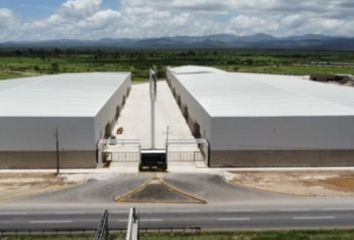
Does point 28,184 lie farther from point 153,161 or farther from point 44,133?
point 153,161

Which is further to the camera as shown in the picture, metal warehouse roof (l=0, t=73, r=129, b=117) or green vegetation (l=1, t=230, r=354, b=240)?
metal warehouse roof (l=0, t=73, r=129, b=117)

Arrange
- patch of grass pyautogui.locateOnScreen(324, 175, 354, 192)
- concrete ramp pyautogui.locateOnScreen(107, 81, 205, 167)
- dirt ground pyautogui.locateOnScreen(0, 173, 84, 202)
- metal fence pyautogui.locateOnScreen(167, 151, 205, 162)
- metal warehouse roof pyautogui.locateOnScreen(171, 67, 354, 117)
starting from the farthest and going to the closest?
1. concrete ramp pyautogui.locateOnScreen(107, 81, 205, 167)
2. metal fence pyautogui.locateOnScreen(167, 151, 205, 162)
3. metal warehouse roof pyautogui.locateOnScreen(171, 67, 354, 117)
4. patch of grass pyautogui.locateOnScreen(324, 175, 354, 192)
5. dirt ground pyautogui.locateOnScreen(0, 173, 84, 202)

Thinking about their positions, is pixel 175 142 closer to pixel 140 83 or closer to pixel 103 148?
pixel 103 148

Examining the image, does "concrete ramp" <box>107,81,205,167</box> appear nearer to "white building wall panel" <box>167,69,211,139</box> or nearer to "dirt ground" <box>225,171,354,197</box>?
"white building wall panel" <box>167,69,211,139</box>

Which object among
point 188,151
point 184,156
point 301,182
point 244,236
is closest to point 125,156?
point 184,156

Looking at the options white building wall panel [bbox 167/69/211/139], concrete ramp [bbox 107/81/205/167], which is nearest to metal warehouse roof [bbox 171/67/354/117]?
white building wall panel [bbox 167/69/211/139]

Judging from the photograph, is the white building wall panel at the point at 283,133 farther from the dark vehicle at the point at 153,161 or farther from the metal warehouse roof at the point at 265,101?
the dark vehicle at the point at 153,161

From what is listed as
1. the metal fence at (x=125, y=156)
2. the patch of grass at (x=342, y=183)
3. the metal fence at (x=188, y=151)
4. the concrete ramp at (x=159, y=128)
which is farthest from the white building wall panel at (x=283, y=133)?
the metal fence at (x=125, y=156)
